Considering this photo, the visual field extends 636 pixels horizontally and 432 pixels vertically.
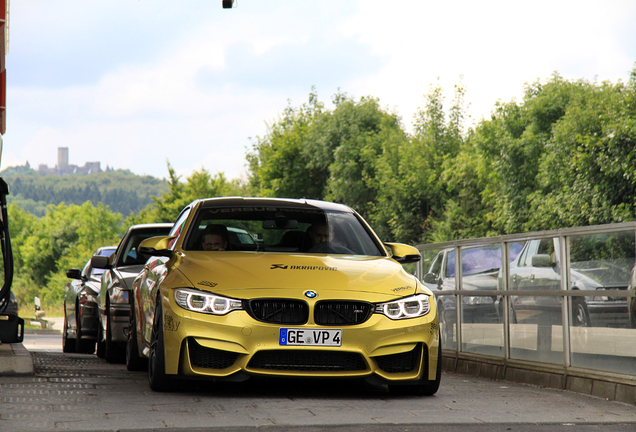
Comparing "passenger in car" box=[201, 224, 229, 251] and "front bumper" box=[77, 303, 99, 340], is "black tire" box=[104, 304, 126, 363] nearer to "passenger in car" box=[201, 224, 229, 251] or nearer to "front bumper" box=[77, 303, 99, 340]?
"front bumper" box=[77, 303, 99, 340]

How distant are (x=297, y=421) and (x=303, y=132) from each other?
7183cm

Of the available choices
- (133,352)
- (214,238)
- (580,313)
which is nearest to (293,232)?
(214,238)

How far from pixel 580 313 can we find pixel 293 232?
2566 millimetres

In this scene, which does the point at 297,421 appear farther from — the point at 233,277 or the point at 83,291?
the point at 83,291

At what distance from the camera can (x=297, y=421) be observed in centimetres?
518

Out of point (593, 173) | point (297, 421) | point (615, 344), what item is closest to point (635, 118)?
point (593, 173)

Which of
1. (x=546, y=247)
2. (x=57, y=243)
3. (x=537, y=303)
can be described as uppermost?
(x=546, y=247)

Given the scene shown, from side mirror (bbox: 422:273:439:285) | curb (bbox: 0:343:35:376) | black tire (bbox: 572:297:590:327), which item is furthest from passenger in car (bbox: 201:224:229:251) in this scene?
side mirror (bbox: 422:273:439:285)

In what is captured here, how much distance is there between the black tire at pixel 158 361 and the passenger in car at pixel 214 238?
816 millimetres

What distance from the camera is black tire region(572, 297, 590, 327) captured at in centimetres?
749

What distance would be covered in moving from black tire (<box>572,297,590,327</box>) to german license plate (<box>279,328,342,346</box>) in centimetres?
254

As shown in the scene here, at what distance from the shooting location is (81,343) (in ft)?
44.5

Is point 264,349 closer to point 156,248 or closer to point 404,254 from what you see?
point 156,248

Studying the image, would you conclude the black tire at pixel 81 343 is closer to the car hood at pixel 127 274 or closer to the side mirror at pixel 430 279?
the car hood at pixel 127 274
